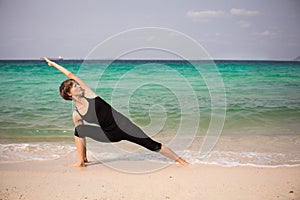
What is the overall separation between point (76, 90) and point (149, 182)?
4.34 feet

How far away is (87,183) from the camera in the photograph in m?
3.60

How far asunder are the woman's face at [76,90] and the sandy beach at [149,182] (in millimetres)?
924

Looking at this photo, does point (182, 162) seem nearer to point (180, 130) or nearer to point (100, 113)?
point (100, 113)

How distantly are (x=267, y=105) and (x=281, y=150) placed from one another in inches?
191

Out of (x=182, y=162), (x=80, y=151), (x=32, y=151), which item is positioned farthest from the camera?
(x=32, y=151)

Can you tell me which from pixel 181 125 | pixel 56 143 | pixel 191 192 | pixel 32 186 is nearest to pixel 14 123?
pixel 56 143

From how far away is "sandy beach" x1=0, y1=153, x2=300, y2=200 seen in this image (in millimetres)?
3287

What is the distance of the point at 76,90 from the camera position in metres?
3.88

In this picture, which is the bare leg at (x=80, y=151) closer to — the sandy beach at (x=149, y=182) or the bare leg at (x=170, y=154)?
the sandy beach at (x=149, y=182)

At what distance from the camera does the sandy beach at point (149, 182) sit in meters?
3.29

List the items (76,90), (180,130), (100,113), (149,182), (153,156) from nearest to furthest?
1. (149,182)
2. (76,90)
3. (100,113)
4. (153,156)
5. (180,130)

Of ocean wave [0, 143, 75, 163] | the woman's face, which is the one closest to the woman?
the woman's face

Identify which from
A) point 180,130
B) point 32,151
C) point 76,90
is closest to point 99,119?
point 76,90

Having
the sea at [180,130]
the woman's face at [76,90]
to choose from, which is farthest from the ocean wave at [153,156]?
the woman's face at [76,90]
